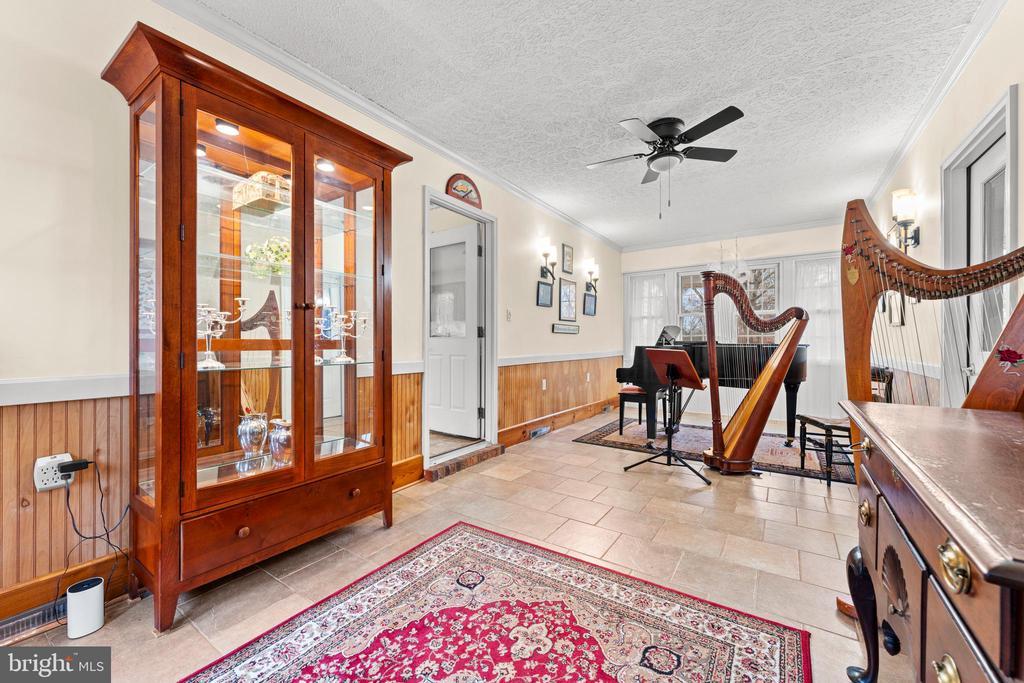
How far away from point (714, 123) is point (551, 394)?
3271mm

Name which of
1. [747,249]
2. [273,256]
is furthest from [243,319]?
[747,249]

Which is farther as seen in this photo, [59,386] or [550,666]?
[59,386]

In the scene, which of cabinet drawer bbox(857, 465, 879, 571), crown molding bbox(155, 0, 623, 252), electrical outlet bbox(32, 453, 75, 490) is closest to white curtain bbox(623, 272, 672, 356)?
crown molding bbox(155, 0, 623, 252)

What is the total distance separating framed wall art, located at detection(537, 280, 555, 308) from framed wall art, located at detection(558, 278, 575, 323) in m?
0.25

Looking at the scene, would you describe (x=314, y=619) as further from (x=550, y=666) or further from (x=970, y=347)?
(x=970, y=347)

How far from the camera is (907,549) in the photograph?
79 centimetres

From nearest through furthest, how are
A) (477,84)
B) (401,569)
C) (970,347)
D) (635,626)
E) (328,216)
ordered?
(635,626), (401,569), (328,216), (970,347), (477,84)

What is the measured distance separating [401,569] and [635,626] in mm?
1078

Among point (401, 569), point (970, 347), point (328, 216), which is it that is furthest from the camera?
point (970, 347)

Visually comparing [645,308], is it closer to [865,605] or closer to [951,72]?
[951,72]

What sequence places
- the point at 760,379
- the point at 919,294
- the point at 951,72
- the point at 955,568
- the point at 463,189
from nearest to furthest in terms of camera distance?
the point at 955,568
the point at 919,294
the point at 951,72
the point at 760,379
the point at 463,189

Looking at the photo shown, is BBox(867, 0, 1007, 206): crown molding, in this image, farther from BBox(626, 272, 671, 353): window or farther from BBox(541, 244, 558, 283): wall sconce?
BBox(626, 272, 671, 353): window

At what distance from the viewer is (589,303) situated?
19.6 ft

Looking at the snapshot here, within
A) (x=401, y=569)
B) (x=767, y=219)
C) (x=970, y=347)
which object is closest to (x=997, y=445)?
(x=401, y=569)
